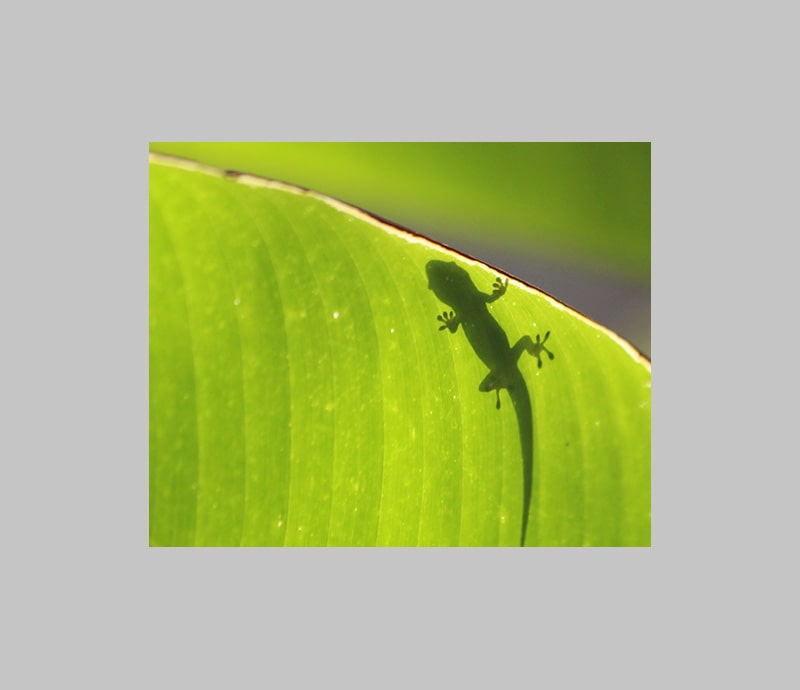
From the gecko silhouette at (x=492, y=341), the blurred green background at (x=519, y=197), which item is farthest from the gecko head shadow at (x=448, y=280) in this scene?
the blurred green background at (x=519, y=197)

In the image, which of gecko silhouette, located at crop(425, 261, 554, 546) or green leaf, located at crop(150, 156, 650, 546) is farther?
gecko silhouette, located at crop(425, 261, 554, 546)

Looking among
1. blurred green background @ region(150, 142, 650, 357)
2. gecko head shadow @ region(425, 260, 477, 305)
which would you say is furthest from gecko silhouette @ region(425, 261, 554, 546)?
blurred green background @ region(150, 142, 650, 357)

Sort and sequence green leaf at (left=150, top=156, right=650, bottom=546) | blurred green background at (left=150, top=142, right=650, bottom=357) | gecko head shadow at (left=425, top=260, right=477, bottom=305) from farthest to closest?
blurred green background at (left=150, top=142, right=650, bottom=357) → gecko head shadow at (left=425, top=260, right=477, bottom=305) → green leaf at (left=150, top=156, right=650, bottom=546)

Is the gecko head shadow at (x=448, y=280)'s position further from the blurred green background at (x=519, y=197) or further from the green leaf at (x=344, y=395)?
the blurred green background at (x=519, y=197)

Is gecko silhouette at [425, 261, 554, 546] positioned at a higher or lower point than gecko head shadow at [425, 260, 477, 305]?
lower

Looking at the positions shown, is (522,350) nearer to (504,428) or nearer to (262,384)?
(504,428)

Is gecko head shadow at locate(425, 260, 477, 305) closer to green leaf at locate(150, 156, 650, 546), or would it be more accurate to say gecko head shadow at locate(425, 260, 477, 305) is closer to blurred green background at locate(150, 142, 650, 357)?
green leaf at locate(150, 156, 650, 546)

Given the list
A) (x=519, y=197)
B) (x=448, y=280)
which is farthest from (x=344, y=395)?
(x=519, y=197)
